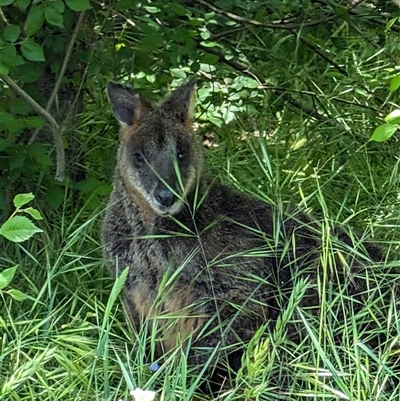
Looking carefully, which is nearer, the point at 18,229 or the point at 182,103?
the point at 18,229

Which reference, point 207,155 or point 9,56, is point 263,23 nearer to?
point 207,155

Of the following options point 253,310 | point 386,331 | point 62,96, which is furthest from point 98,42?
point 386,331

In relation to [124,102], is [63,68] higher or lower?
lower

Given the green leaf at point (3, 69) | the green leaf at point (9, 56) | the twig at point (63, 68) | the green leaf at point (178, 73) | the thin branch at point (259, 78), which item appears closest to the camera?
the green leaf at point (3, 69)

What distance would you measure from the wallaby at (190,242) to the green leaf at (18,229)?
0.79 meters

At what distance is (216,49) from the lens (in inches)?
226

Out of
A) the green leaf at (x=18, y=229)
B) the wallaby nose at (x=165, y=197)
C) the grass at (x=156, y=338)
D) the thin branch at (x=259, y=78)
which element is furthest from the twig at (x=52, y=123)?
the green leaf at (x=18, y=229)

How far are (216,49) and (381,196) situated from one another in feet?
4.87

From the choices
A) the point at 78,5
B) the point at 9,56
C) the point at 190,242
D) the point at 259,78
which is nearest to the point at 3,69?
the point at 9,56

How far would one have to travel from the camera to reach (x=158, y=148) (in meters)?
4.29

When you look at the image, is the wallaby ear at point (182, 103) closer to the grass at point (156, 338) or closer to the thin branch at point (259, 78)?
the grass at point (156, 338)

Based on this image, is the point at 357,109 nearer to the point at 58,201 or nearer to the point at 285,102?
the point at 285,102

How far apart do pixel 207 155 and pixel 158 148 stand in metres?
1.28

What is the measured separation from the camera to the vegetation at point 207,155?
3684 mm
